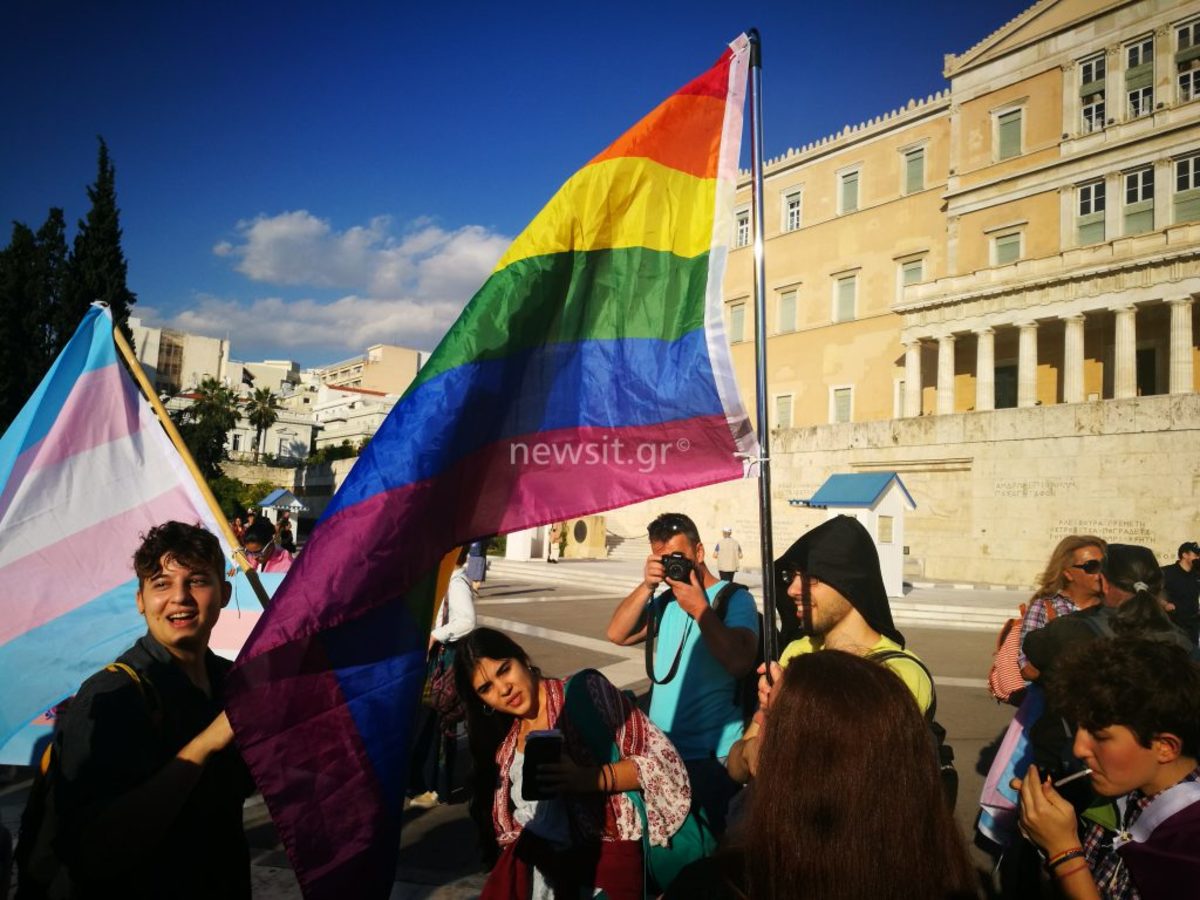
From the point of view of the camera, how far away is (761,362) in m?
2.32

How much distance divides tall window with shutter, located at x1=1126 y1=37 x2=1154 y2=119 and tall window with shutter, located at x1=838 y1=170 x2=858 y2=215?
11413mm

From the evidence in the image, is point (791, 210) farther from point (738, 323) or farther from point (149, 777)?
point (149, 777)

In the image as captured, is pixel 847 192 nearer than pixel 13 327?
No

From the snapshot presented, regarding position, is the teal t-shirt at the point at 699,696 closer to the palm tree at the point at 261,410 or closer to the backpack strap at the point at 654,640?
the backpack strap at the point at 654,640

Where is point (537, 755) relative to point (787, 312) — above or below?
below

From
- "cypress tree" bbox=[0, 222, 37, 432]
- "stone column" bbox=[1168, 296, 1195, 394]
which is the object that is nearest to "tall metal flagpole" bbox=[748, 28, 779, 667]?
"stone column" bbox=[1168, 296, 1195, 394]

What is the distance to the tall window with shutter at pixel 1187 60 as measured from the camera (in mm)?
25000

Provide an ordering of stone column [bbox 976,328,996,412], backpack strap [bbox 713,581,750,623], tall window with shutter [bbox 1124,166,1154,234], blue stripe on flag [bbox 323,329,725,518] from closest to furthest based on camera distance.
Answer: blue stripe on flag [bbox 323,329,725,518] → backpack strap [bbox 713,581,750,623] → tall window with shutter [bbox 1124,166,1154,234] → stone column [bbox 976,328,996,412]

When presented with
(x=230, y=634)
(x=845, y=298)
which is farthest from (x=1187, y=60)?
(x=230, y=634)

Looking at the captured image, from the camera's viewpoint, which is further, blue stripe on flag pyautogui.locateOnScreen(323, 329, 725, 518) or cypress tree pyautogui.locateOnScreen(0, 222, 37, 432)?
cypress tree pyautogui.locateOnScreen(0, 222, 37, 432)

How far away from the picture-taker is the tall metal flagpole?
2.17 meters

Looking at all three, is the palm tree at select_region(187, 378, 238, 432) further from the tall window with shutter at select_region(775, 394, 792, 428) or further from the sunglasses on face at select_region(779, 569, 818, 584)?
the sunglasses on face at select_region(779, 569, 818, 584)

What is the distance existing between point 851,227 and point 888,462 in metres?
15.5
